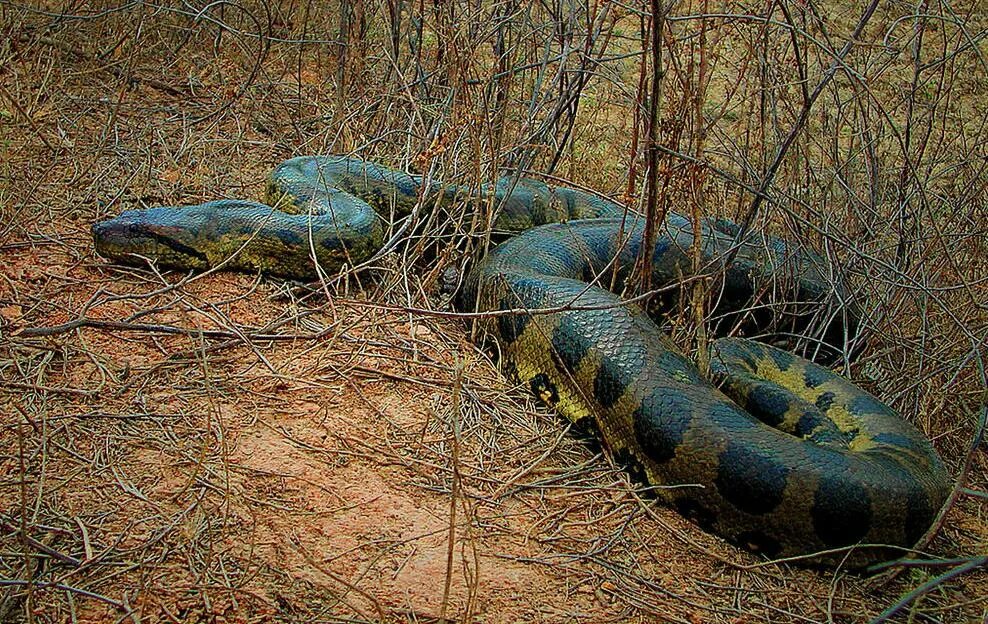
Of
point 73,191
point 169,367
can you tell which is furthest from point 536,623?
point 73,191

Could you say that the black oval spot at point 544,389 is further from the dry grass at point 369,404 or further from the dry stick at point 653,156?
the dry stick at point 653,156

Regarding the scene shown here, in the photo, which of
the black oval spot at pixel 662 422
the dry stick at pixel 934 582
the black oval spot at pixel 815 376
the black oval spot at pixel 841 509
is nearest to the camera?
the dry stick at pixel 934 582

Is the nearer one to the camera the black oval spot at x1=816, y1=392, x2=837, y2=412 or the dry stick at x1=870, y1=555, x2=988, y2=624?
the dry stick at x1=870, y1=555, x2=988, y2=624

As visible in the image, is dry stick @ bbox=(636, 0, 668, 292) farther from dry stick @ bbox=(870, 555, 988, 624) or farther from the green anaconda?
dry stick @ bbox=(870, 555, 988, 624)

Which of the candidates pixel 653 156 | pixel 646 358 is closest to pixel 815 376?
pixel 646 358

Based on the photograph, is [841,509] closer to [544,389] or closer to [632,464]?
[632,464]

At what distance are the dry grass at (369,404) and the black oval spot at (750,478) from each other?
0.80ft

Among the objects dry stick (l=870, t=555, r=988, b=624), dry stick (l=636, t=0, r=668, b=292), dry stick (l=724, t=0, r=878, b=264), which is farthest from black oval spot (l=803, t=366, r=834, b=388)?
dry stick (l=870, t=555, r=988, b=624)

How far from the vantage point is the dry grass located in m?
3.07

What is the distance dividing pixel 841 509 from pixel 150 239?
13.5ft

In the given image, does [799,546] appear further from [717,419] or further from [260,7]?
[260,7]

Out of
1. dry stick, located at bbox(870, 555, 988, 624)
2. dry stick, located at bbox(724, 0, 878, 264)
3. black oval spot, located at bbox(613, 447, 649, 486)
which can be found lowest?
black oval spot, located at bbox(613, 447, 649, 486)

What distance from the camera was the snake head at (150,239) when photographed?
5238mm

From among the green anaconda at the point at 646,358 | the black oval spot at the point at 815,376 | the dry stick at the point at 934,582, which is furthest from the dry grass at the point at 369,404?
the black oval spot at the point at 815,376
